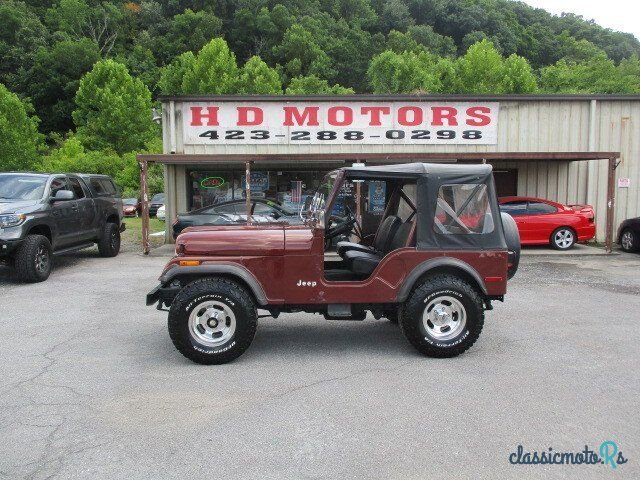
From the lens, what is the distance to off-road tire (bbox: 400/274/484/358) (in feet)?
17.9

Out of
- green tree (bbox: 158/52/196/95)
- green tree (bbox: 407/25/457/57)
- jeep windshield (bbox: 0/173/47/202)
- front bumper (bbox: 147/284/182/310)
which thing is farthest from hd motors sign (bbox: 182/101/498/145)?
green tree (bbox: 407/25/457/57)

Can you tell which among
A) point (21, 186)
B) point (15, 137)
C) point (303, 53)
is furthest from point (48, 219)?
point (303, 53)

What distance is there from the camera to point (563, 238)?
1479 cm

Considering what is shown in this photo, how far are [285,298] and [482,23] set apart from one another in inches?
3355

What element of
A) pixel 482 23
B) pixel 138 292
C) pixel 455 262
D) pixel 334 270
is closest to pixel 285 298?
pixel 334 270

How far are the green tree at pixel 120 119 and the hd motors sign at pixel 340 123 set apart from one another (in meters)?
31.2

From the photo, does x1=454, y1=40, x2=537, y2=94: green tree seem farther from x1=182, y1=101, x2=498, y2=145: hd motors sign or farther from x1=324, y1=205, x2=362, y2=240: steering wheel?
x1=324, y1=205, x2=362, y2=240: steering wheel

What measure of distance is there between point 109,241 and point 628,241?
13.2 meters

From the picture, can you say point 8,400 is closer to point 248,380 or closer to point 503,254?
point 248,380

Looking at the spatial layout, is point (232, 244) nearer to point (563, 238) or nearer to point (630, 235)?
point (563, 238)

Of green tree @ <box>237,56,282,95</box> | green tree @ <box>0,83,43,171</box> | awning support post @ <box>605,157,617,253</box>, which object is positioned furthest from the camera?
green tree @ <box>237,56,282,95</box>

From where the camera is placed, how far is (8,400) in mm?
4500

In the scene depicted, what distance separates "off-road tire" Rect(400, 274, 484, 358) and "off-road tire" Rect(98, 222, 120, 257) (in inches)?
380

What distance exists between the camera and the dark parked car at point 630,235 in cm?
1437
